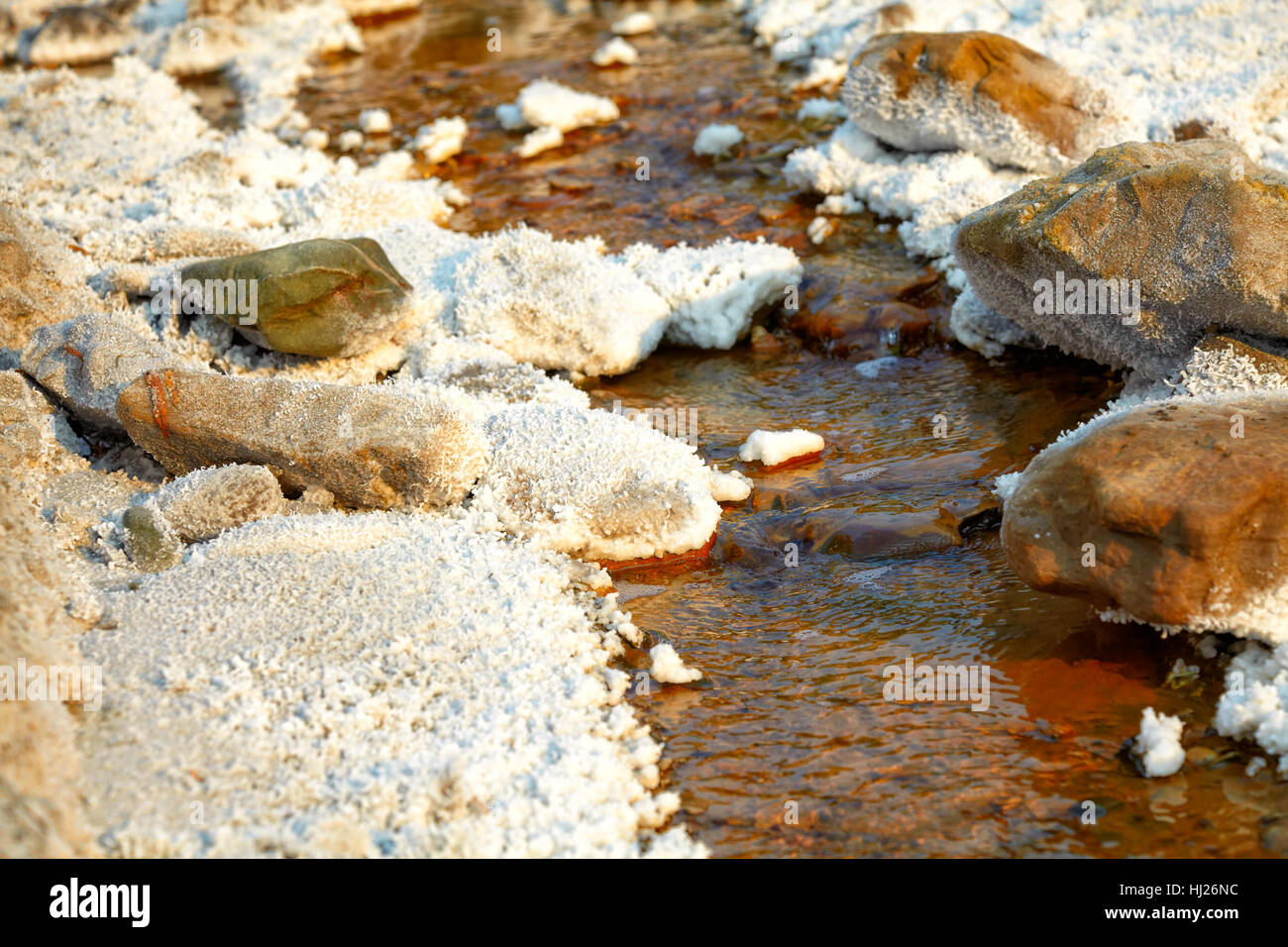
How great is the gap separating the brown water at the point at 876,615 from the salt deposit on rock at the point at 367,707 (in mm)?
414

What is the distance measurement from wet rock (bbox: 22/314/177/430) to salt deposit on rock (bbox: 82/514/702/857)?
66.1 inches

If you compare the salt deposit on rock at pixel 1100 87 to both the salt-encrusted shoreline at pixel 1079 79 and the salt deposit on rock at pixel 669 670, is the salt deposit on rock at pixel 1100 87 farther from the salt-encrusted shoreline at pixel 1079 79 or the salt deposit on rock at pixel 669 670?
the salt deposit on rock at pixel 669 670

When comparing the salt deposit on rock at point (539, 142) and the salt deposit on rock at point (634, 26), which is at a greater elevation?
the salt deposit on rock at point (634, 26)

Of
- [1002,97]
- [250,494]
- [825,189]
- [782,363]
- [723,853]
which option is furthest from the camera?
[825,189]

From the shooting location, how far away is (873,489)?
22.0 ft

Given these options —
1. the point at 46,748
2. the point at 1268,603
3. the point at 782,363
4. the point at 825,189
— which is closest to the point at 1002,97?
the point at 825,189

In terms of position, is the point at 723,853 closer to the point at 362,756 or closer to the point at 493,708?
the point at 493,708

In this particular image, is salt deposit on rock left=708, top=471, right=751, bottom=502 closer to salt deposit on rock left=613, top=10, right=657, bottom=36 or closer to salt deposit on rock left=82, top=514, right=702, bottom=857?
salt deposit on rock left=82, top=514, right=702, bottom=857

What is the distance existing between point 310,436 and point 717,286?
11.7ft

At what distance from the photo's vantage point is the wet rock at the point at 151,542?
18.6 feet

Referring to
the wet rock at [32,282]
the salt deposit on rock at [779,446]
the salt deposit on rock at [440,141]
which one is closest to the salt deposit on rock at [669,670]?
the salt deposit on rock at [779,446]

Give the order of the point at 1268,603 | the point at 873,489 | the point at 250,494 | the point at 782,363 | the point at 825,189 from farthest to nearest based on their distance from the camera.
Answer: the point at 825,189 → the point at 782,363 → the point at 873,489 → the point at 250,494 → the point at 1268,603
